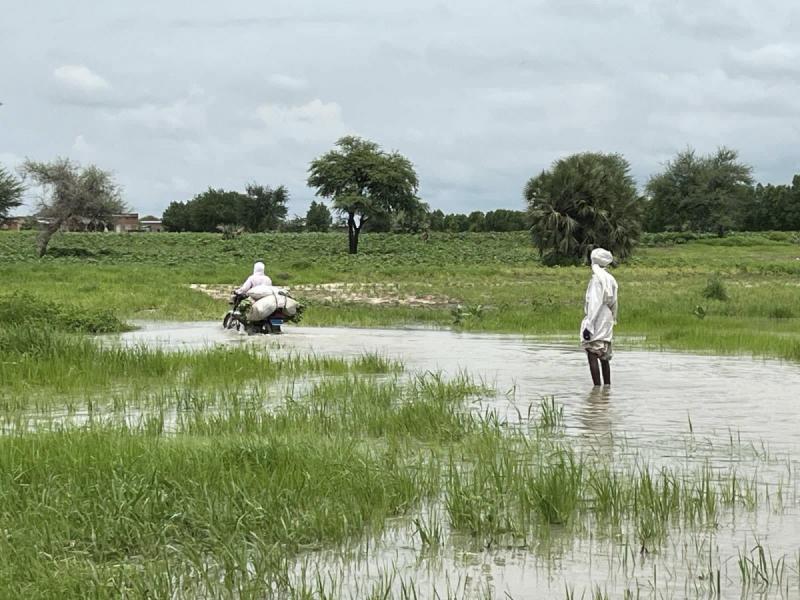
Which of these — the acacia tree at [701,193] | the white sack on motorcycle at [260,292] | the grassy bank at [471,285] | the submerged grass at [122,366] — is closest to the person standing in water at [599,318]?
the submerged grass at [122,366]

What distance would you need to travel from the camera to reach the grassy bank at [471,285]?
1008 inches

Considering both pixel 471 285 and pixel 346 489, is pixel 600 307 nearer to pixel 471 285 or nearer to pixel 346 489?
pixel 346 489

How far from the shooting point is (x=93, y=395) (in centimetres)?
1247

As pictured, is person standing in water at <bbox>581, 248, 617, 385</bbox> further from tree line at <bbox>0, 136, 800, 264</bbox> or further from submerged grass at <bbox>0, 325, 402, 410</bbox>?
tree line at <bbox>0, 136, 800, 264</bbox>

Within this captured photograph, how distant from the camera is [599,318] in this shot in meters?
13.6

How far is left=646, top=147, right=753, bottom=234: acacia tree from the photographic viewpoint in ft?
319

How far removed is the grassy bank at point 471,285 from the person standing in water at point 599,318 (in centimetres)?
580

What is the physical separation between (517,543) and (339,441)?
2.72 meters

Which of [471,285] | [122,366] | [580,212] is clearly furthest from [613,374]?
[580,212]

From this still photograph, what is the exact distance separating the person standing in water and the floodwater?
1.29ft

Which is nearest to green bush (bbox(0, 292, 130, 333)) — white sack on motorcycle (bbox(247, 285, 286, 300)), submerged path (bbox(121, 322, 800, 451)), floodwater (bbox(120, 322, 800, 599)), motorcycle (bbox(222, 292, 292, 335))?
submerged path (bbox(121, 322, 800, 451))

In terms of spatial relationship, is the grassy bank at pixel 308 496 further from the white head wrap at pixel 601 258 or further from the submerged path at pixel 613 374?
the white head wrap at pixel 601 258

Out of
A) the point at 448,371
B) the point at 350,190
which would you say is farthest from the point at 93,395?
the point at 350,190

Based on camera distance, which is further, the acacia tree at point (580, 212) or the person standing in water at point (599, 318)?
the acacia tree at point (580, 212)
